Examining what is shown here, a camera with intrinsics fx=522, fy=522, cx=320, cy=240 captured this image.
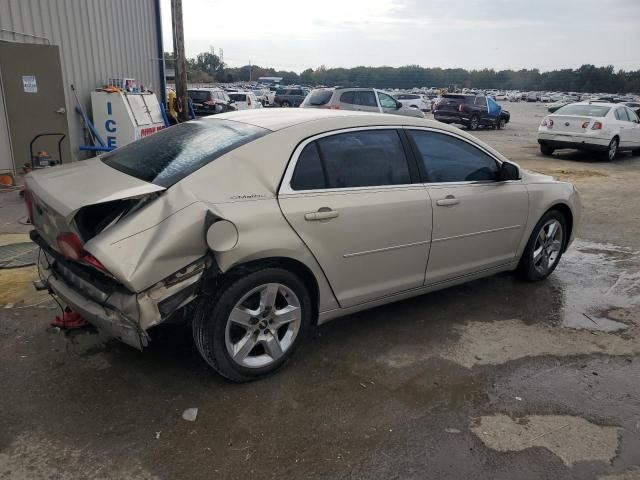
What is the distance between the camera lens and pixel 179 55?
45.9 feet

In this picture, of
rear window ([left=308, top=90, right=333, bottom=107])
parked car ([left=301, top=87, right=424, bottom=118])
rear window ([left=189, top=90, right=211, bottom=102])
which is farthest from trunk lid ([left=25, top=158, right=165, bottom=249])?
rear window ([left=189, top=90, right=211, bottom=102])

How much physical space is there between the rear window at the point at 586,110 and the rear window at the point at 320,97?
6801 millimetres

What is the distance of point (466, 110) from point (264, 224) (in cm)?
2329

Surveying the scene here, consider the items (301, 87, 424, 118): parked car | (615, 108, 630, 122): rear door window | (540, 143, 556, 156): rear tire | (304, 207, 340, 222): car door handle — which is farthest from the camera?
(301, 87, 424, 118): parked car

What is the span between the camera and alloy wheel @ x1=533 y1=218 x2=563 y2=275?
4.93 metres

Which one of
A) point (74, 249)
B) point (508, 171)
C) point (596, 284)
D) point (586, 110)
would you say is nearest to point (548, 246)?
point (596, 284)

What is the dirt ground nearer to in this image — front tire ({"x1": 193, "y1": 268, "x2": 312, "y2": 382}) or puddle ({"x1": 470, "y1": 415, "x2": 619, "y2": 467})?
puddle ({"x1": 470, "y1": 415, "x2": 619, "y2": 467})

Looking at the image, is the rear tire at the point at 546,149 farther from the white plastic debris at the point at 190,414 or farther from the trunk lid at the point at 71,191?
the white plastic debris at the point at 190,414

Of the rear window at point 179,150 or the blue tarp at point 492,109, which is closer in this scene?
the rear window at point 179,150

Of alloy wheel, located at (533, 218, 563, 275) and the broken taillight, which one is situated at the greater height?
the broken taillight

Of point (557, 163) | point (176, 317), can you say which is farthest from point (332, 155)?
point (557, 163)

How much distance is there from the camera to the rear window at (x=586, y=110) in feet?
46.3

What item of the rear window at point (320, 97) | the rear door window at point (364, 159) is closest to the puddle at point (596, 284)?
the rear door window at point (364, 159)

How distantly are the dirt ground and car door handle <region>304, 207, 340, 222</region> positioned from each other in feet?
3.25
